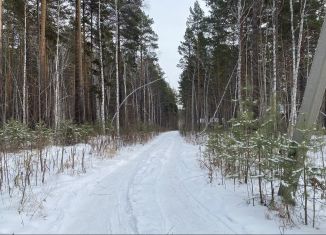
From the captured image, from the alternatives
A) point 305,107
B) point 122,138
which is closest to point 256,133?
point 305,107

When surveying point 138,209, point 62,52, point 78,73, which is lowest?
point 138,209

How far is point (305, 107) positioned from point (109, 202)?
3640 mm

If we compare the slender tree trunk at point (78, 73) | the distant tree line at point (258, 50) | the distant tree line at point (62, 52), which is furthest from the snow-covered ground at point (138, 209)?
the slender tree trunk at point (78, 73)

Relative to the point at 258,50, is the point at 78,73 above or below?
below

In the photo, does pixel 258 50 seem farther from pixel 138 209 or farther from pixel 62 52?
pixel 62 52

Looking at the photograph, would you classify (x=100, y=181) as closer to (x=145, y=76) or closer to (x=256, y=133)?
(x=256, y=133)

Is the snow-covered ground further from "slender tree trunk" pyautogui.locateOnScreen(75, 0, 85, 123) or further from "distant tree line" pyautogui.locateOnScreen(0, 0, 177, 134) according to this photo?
"slender tree trunk" pyautogui.locateOnScreen(75, 0, 85, 123)

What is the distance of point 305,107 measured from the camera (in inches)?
222

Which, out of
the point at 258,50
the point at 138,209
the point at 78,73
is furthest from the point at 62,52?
the point at 138,209

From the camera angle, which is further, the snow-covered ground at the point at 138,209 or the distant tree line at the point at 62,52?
the distant tree line at the point at 62,52

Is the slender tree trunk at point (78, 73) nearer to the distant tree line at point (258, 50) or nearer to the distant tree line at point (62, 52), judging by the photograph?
the distant tree line at point (62, 52)

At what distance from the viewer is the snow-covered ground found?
4.87m

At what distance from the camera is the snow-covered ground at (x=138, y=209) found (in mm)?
4867

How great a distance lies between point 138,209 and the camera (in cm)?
578
